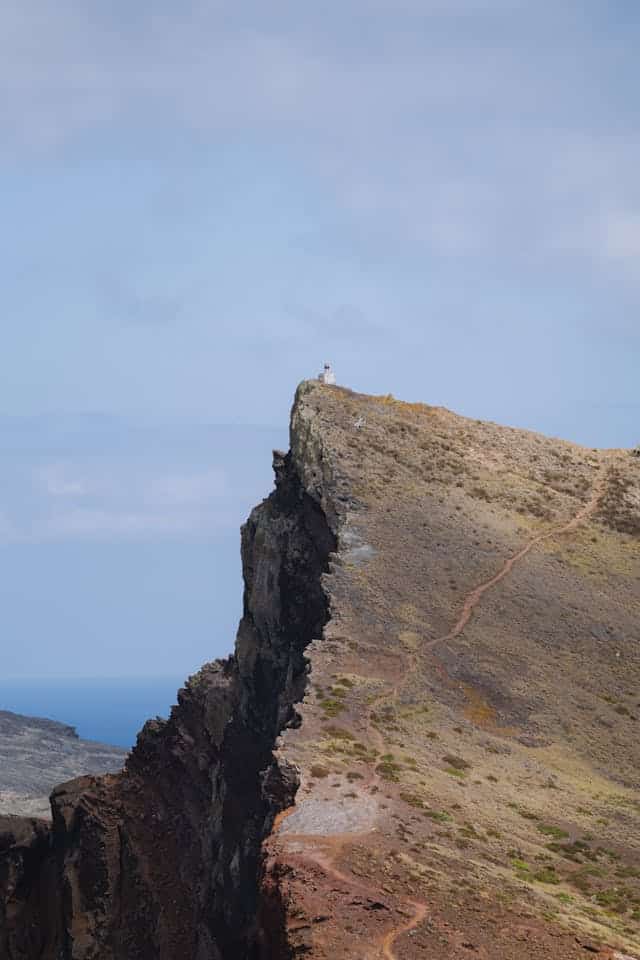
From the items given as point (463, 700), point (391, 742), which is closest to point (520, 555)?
point (463, 700)

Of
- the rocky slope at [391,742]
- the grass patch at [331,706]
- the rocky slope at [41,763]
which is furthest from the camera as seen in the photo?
the rocky slope at [41,763]

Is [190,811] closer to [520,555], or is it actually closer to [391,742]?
[520,555]

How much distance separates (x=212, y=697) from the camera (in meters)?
68.7

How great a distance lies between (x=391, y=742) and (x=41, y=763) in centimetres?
14473

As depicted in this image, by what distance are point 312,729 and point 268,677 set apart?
23258 millimetres

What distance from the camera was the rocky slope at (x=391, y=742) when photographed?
28281 millimetres

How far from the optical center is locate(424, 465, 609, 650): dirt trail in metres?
53.5

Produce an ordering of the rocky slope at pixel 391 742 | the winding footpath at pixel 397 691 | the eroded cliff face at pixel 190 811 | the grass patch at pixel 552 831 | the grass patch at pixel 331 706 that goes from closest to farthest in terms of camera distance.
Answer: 1. the winding footpath at pixel 397 691
2. the rocky slope at pixel 391 742
3. the grass patch at pixel 552 831
4. the grass patch at pixel 331 706
5. the eroded cliff face at pixel 190 811

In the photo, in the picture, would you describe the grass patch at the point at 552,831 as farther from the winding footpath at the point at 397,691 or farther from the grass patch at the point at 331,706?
the grass patch at the point at 331,706

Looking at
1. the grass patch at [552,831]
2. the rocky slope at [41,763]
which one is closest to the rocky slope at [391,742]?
the grass patch at [552,831]

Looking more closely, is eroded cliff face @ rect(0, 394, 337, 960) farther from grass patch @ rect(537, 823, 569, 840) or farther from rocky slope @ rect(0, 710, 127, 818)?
rocky slope @ rect(0, 710, 127, 818)

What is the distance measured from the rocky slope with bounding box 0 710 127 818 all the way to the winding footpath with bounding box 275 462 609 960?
240ft

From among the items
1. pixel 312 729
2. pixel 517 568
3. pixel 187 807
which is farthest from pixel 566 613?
pixel 187 807

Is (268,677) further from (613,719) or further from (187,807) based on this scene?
(613,719)
